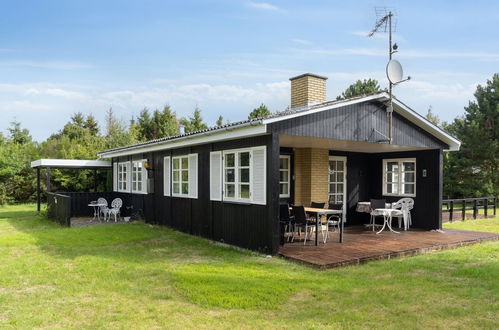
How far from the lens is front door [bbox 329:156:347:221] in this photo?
11555 mm

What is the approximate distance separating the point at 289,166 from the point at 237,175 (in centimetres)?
268

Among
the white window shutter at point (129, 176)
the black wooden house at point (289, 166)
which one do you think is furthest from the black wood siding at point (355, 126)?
the white window shutter at point (129, 176)

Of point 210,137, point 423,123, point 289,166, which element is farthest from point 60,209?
point 423,123

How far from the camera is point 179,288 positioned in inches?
217

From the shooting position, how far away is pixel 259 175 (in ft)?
25.6

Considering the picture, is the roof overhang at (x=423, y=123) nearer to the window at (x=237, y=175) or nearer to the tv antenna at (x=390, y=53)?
the tv antenna at (x=390, y=53)

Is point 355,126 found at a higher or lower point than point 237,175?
higher

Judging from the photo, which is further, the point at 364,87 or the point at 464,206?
the point at 364,87

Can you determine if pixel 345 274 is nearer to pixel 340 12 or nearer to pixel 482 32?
pixel 340 12

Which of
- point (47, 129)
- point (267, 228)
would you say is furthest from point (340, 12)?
point (47, 129)

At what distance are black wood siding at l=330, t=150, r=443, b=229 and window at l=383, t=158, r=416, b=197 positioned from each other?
0.41 ft

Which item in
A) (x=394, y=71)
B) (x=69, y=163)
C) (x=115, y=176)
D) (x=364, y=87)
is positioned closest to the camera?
(x=394, y=71)

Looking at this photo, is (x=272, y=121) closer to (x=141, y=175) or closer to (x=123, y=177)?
(x=141, y=175)

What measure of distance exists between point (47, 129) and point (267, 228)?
1660 inches
